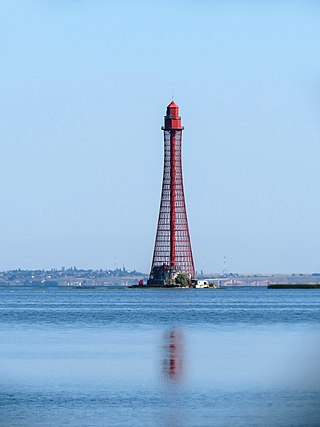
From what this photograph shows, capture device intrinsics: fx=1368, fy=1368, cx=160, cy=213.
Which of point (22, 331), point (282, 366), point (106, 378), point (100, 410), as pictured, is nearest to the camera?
point (100, 410)

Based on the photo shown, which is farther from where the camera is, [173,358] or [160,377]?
[173,358]

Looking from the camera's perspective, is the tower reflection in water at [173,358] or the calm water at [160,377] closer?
the calm water at [160,377]

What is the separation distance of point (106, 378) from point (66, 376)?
1525mm

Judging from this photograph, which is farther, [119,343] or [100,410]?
[119,343]

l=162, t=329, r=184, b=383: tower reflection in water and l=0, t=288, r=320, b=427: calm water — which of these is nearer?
l=0, t=288, r=320, b=427: calm water

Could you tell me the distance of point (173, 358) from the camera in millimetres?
55406

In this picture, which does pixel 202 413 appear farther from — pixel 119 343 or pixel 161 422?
pixel 119 343

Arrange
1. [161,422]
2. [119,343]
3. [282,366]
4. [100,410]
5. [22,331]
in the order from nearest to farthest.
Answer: [161,422] < [100,410] < [282,366] < [119,343] < [22,331]

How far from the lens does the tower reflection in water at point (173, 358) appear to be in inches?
1871

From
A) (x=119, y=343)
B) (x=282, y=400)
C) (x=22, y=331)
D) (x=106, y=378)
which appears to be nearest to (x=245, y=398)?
(x=282, y=400)

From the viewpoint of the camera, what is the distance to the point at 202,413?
37.2 metres

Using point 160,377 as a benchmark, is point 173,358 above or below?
above

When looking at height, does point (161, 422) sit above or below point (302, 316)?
below

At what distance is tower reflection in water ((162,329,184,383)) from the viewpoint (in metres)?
47.5
